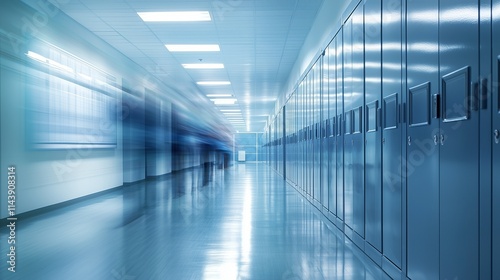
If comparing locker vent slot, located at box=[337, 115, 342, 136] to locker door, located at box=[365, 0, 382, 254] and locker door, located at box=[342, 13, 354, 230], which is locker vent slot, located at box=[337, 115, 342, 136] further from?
locker door, located at box=[365, 0, 382, 254]

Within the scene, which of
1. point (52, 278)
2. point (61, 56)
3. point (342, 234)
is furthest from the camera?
point (61, 56)

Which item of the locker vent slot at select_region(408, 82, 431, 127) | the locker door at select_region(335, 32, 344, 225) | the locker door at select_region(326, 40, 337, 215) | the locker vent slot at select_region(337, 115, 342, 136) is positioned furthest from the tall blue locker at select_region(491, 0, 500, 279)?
the locker door at select_region(326, 40, 337, 215)

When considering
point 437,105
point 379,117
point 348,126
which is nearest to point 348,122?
point 348,126

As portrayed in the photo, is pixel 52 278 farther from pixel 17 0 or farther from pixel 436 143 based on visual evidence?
pixel 17 0

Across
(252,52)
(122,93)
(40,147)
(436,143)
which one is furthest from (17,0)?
(436,143)

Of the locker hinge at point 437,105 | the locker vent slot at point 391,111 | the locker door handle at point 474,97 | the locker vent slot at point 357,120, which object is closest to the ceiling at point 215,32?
the locker vent slot at point 357,120

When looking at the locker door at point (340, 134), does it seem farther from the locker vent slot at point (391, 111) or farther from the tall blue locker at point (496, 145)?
the tall blue locker at point (496, 145)

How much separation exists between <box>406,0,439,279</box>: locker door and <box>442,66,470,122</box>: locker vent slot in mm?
92

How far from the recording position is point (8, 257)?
3344mm

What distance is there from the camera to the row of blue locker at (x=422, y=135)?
5.17ft

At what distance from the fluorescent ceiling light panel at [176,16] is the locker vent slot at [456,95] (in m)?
4.87

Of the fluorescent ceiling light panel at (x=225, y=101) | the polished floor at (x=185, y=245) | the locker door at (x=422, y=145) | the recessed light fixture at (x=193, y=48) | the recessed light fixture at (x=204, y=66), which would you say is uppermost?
the recessed light fixture at (x=193, y=48)

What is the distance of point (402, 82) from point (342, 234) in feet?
7.43

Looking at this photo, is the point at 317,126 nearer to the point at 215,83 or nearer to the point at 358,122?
the point at 358,122
